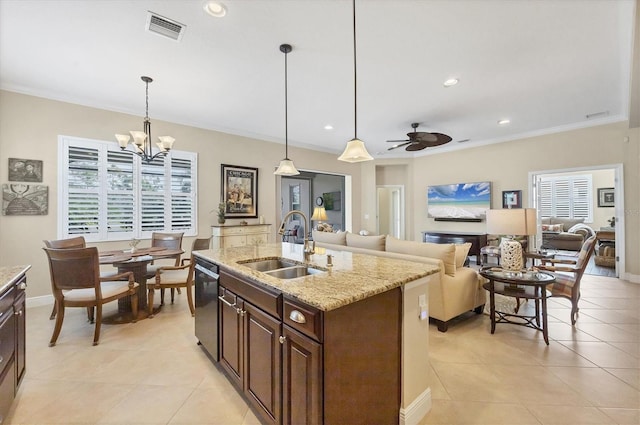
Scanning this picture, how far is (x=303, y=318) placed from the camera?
1283 mm

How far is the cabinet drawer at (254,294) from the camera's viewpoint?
1473 millimetres

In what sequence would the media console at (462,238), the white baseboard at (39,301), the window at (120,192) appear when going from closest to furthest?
the white baseboard at (39,301), the window at (120,192), the media console at (462,238)

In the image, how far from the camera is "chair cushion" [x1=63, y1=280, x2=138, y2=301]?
8.99ft

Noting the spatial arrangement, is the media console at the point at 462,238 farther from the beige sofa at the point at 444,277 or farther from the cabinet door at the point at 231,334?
the cabinet door at the point at 231,334

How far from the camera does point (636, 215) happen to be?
470 centimetres

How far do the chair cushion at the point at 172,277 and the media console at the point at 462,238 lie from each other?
5.60 metres

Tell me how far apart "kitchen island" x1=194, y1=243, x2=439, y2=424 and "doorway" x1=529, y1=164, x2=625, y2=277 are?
5487mm

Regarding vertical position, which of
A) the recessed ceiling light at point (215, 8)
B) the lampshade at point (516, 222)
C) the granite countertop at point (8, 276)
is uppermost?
the recessed ceiling light at point (215, 8)

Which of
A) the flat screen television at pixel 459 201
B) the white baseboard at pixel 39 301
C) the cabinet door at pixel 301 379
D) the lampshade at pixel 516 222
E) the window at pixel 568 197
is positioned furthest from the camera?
the window at pixel 568 197

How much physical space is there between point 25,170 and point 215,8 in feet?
11.6

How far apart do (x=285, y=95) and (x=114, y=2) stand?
2.03 metres

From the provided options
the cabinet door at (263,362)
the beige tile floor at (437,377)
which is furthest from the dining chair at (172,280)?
the cabinet door at (263,362)

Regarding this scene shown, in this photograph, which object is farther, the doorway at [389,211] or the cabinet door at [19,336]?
the doorway at [389,211]

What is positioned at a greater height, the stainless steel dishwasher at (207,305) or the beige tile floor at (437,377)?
the stainless steel dishwasher at (207,305)
